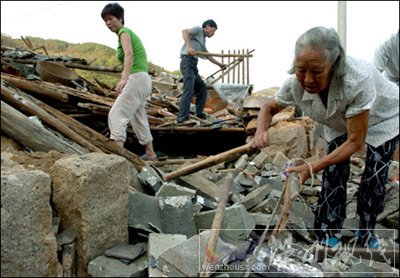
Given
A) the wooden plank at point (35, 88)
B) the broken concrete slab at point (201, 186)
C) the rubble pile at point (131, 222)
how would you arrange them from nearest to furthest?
the rubble pile at point (131, 222), the broken concrete slab at point (201, 186), the wooden plank at point (35, 88)

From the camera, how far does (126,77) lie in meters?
4.50

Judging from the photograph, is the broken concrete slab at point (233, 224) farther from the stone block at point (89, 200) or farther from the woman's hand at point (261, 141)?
the stone block at point (89, 200)

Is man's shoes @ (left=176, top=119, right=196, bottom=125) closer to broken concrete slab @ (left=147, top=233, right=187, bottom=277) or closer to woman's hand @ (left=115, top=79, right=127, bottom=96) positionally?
woman's hand @ (left=115, top=79, right=127, bottom=96)

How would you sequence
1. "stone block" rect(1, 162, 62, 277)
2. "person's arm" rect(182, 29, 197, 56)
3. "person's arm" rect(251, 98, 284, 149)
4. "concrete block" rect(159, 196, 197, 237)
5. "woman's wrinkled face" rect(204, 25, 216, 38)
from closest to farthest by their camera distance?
"stone block" rect(1, 162, 62, 277) < "concrete block" rect(159, 196, 197, 237) < "person's arm" rect(251, 98, 284, 149) < "person's arm" rect(182, 29, 197, 56) < "woman's wrinkled face" rect(204, 25, 216, 38)

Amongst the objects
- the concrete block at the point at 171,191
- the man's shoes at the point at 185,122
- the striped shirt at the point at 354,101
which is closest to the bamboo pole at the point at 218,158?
the concrete block at the point at 171,191

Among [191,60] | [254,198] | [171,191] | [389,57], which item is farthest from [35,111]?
[191,60]

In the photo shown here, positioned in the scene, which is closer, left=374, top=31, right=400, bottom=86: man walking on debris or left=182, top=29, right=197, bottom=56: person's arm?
left=374, top=31, right=400, bottom=86: man walking on debris

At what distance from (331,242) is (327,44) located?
1482 mm

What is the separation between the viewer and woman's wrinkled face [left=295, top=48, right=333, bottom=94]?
7.42 ft

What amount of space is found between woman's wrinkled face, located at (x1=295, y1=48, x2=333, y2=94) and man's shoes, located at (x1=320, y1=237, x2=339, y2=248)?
3.89ft

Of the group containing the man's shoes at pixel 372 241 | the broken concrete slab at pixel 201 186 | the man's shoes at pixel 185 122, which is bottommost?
A: the man's shoes at pixel 185 122

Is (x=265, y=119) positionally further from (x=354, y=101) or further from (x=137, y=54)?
(x=137, y=54)

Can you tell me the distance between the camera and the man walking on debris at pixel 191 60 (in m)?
6.84

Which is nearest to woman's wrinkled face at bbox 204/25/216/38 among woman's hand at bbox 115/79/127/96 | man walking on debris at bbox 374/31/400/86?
woman's hand at bbox 115/79/127/96
